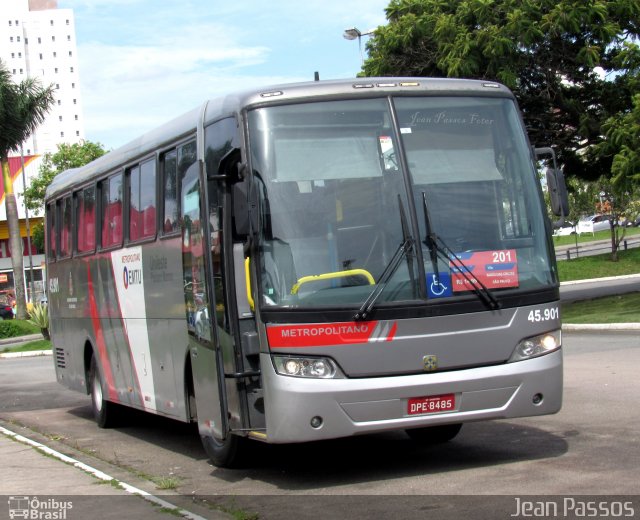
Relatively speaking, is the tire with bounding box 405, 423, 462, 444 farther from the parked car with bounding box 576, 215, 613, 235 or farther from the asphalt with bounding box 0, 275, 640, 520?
the parked car with bounding box 576, 215, 613, 235

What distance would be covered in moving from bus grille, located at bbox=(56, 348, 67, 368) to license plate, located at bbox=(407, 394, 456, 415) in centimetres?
885

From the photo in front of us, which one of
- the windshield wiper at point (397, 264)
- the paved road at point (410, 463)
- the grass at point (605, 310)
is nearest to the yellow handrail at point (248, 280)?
the windshield wiper at point (397, 264)

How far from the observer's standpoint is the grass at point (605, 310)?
916 inches

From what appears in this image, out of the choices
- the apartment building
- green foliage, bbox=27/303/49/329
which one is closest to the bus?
green foliage, bbox=27/303/49/329

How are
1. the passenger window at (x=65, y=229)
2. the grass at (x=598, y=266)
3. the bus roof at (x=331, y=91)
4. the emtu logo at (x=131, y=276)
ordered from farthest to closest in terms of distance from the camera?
the grass at (x=598, y=266) < the passenger window at (x=65, y=229) < the emtu logo at (x=131, y=276) < the bus roof at (x=331, y=91)

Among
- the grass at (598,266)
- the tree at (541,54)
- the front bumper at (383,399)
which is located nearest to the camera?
the front bumper at (383,399)

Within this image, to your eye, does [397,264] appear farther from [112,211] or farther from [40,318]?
[40,318]

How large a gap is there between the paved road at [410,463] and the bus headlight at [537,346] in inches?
35.3

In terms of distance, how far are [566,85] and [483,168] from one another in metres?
20.5

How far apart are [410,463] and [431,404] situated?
4.17 ft

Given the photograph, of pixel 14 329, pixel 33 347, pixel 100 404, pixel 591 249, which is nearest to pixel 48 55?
pixel 591 249

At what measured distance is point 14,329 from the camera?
144ft

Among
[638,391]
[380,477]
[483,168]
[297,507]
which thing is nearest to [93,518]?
[297,507]

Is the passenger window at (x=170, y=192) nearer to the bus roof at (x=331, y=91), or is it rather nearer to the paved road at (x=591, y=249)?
the bus roof at (x=331, y=91)
